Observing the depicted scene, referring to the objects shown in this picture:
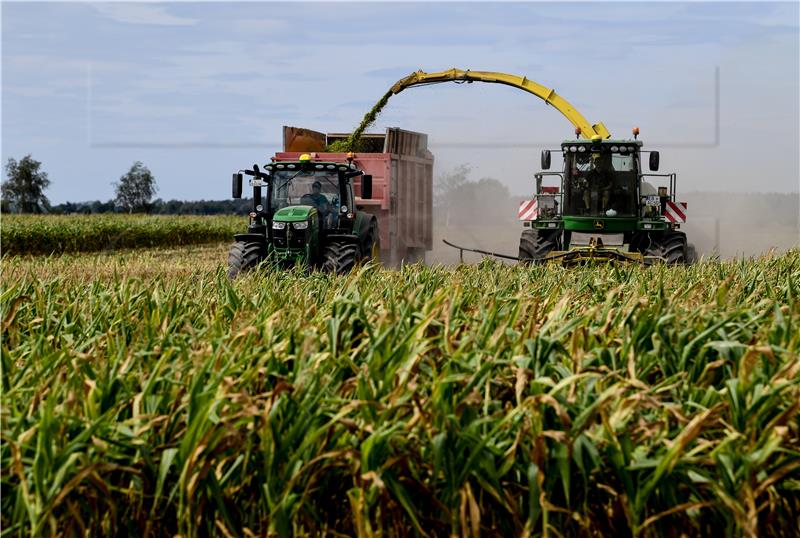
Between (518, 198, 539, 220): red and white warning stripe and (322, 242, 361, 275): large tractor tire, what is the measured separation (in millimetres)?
3261

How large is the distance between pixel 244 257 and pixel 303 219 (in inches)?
35.9

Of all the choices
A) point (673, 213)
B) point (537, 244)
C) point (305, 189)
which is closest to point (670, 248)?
point (673, 213)

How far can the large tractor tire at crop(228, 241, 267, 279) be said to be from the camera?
40.2 ft

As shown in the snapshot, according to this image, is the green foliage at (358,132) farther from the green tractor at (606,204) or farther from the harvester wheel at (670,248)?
the harvester wheel at (670,248)

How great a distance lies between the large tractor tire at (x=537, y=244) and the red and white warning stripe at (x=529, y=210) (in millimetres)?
241

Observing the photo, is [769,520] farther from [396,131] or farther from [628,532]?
[396,131]

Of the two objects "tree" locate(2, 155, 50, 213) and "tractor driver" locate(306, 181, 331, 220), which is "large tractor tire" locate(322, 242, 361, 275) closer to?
"tractor driver" locate(306, 181, 331, 220)

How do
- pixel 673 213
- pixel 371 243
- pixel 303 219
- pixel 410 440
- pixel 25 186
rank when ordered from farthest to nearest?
pixel 25 186
pixel 673 213
pixel 371 243
pixel 303 219
pixel 410 440

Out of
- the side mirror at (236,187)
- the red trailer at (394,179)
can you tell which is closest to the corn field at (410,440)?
the side mirror at (236,187)

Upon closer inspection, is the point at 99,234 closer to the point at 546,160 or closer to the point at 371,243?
the point at 371,243

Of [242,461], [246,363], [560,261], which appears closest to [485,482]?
[242,461]

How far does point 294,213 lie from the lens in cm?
1227

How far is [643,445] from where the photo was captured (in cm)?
361

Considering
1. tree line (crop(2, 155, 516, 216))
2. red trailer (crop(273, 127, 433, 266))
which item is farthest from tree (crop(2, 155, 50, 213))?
red trailer (crop(273, 127, 433, 266))
